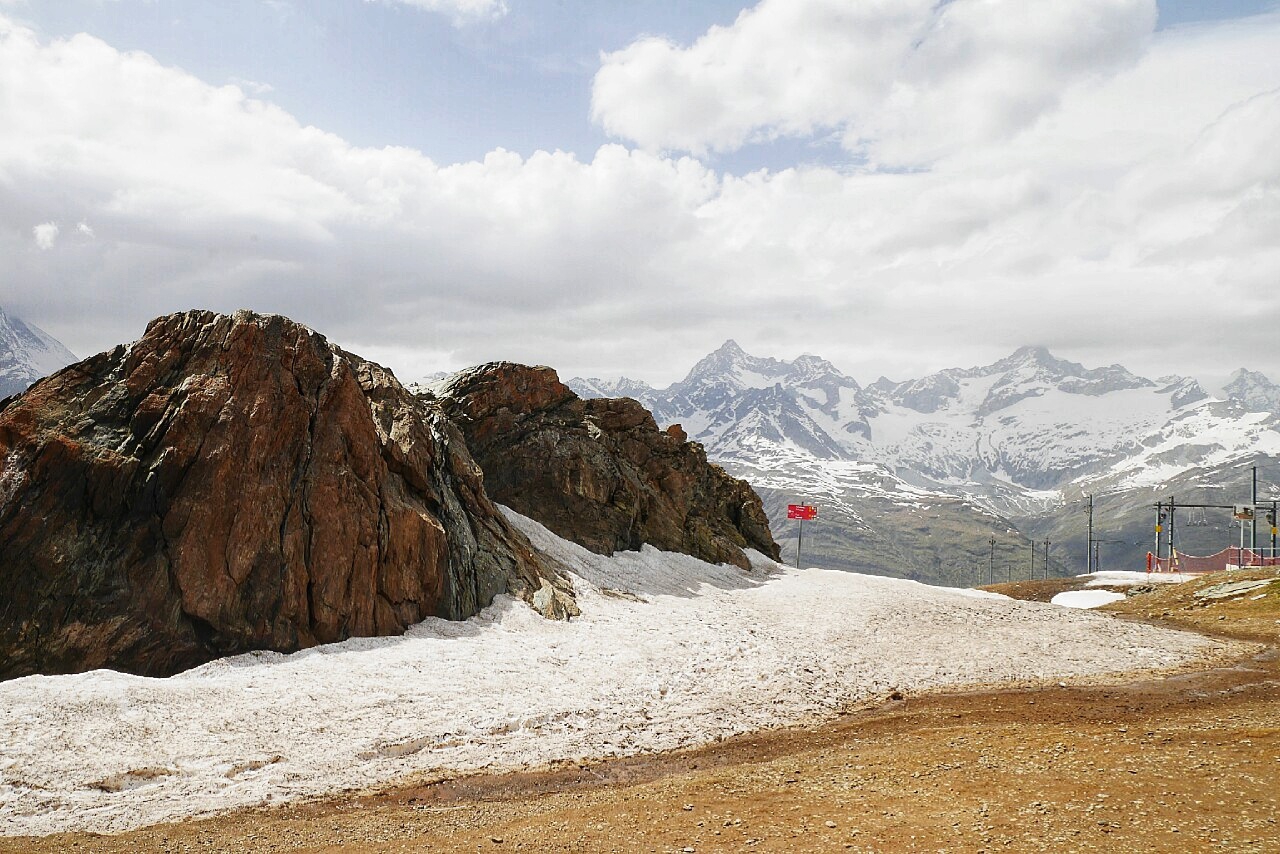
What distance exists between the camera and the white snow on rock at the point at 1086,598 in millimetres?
56644

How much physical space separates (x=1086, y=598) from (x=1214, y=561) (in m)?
23.0

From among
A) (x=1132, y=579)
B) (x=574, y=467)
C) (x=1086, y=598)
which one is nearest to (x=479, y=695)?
(x=574, y=467)

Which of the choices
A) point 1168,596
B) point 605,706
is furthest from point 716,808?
point 1168,596

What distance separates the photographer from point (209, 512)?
1054 inches

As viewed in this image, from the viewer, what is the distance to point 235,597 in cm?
2614

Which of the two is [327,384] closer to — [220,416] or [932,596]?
[220,416]

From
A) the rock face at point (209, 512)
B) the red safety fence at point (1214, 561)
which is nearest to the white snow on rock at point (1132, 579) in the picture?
the red safety fence at point (1214, 561)

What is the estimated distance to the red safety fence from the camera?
216ft

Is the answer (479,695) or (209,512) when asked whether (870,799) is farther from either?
(209,512)

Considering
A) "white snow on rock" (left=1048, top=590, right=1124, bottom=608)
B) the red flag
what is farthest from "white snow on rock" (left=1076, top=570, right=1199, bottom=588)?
the red flag

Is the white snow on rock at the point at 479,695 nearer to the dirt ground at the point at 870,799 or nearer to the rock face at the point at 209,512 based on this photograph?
the dirt ground at the point at 870,799

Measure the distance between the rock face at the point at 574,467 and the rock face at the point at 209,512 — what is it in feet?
57.5

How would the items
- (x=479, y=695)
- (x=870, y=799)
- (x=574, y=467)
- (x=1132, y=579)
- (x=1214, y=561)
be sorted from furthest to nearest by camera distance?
1. (x=1214, y=561)
2. (x=1132, y=579)
3. (x=574, y=467)
4. (x=479, y=695)
5. (x=870, y=799)

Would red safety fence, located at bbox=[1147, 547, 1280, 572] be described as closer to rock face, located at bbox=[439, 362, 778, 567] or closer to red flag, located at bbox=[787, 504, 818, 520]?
red flag, located at bbox=[787, 504, 818, 520]
